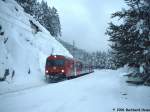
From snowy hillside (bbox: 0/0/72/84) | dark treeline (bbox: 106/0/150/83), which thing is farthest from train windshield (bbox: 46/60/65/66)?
dark treeline (bbox: 106/0/150/83)

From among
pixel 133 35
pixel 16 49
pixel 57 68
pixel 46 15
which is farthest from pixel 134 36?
pixel 46 15

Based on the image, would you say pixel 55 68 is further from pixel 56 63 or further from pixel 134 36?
pixel 134 36

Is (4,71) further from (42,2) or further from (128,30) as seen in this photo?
(42,2)

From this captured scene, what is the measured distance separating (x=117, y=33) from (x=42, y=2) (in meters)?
58.8

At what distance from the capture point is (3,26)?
29.3m

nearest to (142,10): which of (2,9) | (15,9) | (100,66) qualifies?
(2,9)

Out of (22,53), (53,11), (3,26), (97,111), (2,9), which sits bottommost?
(97,111)

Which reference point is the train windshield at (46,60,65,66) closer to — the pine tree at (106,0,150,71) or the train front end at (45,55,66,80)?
the train front end at (45,55,66,80)

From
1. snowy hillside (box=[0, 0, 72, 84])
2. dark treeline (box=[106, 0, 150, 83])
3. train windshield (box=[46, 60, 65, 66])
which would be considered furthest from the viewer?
train windshield (box=[46, 60, 65, 66])

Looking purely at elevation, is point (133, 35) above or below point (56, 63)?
above

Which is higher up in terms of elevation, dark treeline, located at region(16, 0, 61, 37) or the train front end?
dark treeline, located at region(16, 0, 61, 37)

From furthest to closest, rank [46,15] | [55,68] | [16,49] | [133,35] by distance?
1. [46,15]
2. [16,49]
3. [55,68]
4. [133,35]

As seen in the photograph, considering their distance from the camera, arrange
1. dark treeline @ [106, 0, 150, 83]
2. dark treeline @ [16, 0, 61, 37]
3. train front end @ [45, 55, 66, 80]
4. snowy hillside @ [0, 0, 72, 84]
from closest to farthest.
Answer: dark treeline @ [106, 0, 150, 83] < snowy hillside @ [0, 0, 72, 84] < train front end @ [45, 55, 66, 80] < dark treeline @ [16, 0, 61, 37]

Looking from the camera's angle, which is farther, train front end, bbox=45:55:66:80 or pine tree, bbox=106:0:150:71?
train front end, bbox=45:55:66:80
